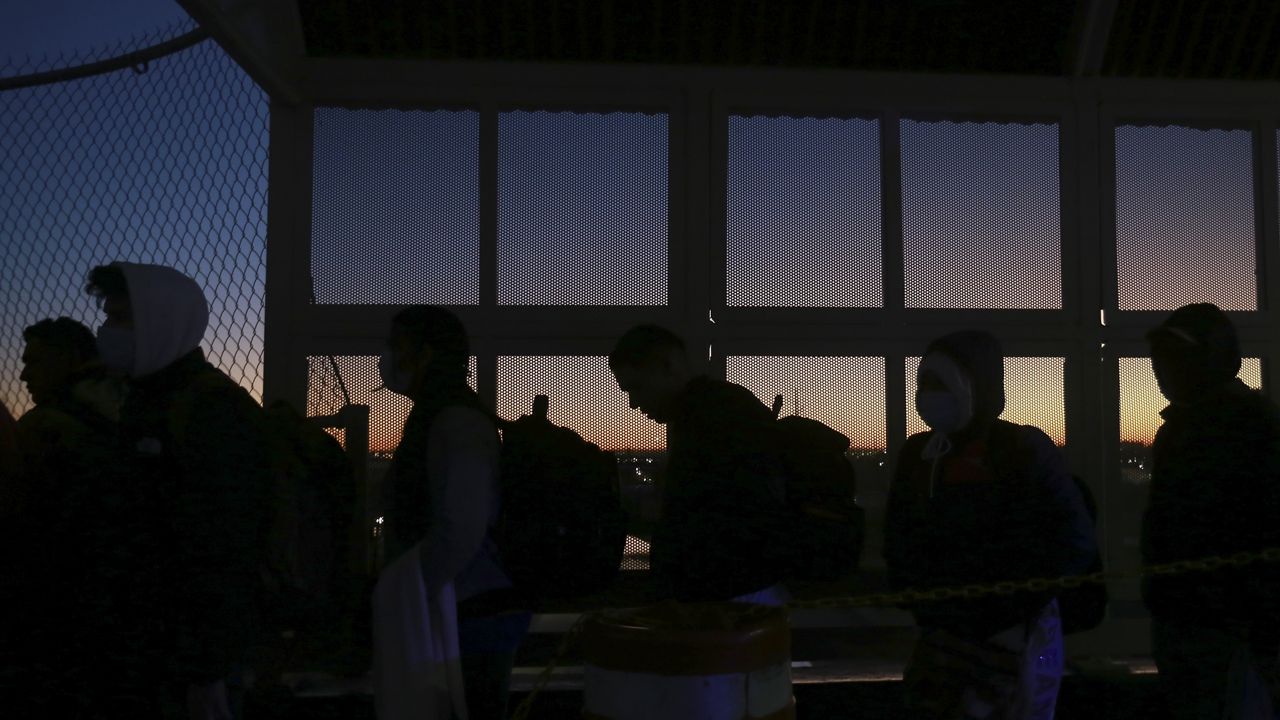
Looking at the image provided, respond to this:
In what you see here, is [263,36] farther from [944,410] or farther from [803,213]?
[944,410]

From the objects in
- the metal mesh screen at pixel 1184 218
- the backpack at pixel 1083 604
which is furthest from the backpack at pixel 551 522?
the metal mesh screen at pixel 1184 218

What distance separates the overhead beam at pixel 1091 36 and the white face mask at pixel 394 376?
374 centimetres

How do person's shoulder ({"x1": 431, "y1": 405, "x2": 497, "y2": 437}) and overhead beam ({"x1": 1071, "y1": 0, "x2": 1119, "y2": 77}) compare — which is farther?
overhead beam ({"x1": 1071, "y1": 0, "x2": 1119, "y2": 77})

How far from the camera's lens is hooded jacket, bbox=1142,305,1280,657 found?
2.67m

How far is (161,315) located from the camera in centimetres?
231

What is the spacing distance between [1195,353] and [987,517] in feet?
2.66

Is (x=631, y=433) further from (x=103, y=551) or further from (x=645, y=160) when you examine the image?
(x=103, y=551)

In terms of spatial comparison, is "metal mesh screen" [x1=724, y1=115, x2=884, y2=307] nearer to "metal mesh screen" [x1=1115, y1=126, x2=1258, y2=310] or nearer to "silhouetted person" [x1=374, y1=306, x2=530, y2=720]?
"metal mesh screen" [x1=1115, y1=126, x2=1258, y2=310]

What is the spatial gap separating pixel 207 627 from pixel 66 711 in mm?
410

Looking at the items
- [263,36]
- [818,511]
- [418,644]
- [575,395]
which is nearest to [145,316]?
[418,644]

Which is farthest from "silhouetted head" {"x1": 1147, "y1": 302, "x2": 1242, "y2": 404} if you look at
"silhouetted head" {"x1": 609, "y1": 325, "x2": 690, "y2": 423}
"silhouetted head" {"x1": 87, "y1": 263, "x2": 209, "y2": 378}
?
"silhouetted head" {"x1": 87, "y1": 263, "x2": 209, "y2": 378}

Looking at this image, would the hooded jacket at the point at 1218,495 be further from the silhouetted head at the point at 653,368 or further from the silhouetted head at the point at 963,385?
the silhouetted head at the point at 653,368

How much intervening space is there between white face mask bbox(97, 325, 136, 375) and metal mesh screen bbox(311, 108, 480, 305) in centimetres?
210

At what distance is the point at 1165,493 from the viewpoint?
2982mm
